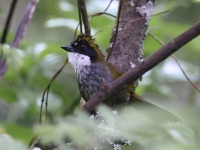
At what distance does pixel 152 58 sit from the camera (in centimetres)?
141

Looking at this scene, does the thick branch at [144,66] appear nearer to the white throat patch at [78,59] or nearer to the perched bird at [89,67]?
the perched bird at [89,67]

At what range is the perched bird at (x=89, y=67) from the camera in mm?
2824

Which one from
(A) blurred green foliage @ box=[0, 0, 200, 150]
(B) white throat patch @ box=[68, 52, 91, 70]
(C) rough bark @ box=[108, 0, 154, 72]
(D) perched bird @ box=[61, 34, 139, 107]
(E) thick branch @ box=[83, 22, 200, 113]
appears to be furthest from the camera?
(A) blurred green foliage @ box=[0, 0, 200, 150]

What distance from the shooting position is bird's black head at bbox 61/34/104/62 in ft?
9.57

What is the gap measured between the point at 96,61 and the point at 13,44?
1.69 feet

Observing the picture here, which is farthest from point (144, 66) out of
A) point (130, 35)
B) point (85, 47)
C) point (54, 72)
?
point (54, 72)

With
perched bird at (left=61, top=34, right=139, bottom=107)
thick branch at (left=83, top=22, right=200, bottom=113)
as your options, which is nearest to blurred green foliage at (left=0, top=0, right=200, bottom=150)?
perched bird at (left=61, top=34, right=139, bottom=107)

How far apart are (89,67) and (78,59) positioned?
80 millimetres

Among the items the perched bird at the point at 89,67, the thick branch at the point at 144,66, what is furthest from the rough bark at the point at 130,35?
the thick branch at the point at 144,66

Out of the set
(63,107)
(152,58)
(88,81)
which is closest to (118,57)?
(88,81)

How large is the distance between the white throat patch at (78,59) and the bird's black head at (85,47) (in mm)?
23

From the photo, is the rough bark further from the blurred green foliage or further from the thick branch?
the thick branch

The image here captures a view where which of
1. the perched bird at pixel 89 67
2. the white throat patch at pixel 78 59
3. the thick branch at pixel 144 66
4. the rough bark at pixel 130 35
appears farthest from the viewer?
the white throat patch at pixel 78 59

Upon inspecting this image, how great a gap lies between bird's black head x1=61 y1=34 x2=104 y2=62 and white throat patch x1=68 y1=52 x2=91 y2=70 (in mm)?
23
